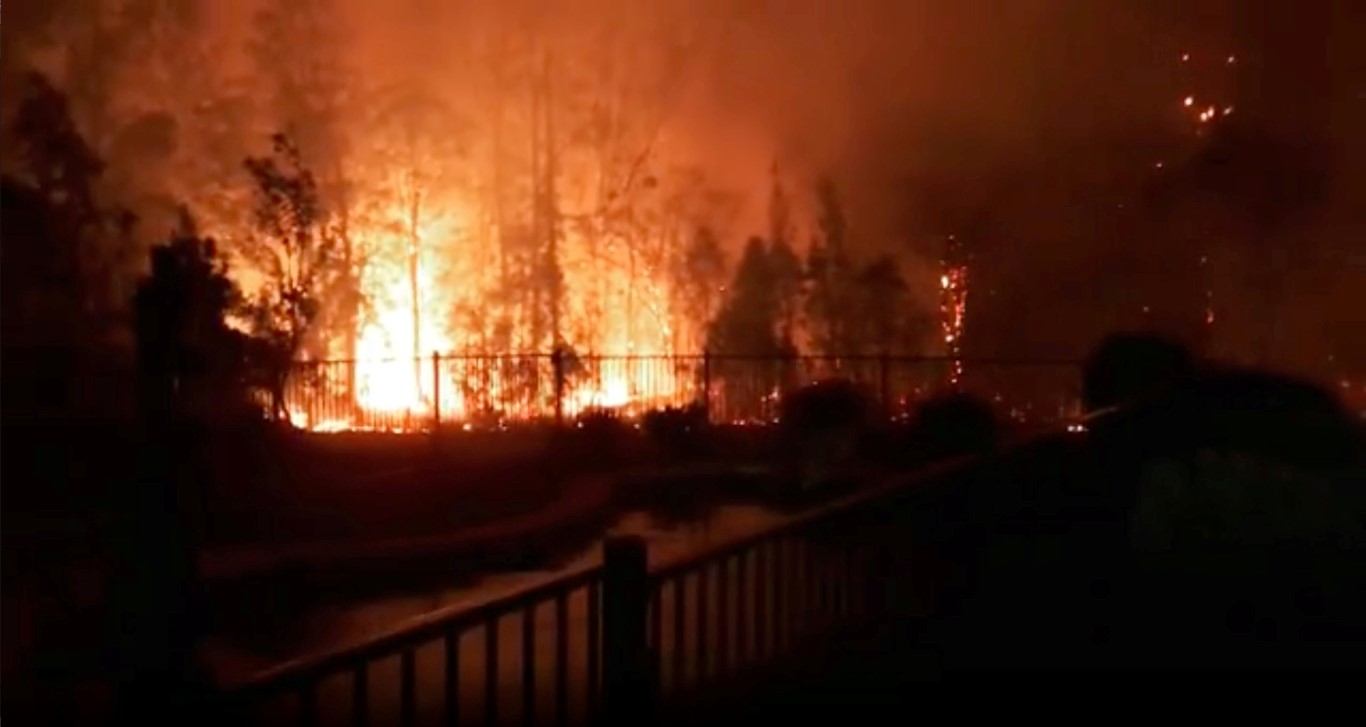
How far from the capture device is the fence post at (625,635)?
227 inches

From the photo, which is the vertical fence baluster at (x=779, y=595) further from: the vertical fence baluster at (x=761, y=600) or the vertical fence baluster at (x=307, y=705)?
the vertical fence baluster at (x=307, y=705)

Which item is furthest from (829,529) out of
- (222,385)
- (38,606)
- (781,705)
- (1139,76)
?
(1139,76)

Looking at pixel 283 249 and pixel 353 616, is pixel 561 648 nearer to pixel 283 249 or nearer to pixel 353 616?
pixel 353 616

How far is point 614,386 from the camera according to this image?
2394 cm

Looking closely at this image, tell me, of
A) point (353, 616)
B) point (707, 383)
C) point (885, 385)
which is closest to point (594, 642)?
point (353, 616)

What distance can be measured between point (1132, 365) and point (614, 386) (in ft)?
49.2

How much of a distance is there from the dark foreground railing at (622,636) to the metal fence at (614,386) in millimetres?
11566

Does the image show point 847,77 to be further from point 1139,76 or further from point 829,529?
point 829,529

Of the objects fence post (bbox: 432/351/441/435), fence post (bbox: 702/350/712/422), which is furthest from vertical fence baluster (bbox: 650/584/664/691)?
fence post (bbox: 702/350/712/422)

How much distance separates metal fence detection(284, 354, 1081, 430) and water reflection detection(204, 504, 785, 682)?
19.0 feet

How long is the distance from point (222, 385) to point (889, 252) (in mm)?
11580

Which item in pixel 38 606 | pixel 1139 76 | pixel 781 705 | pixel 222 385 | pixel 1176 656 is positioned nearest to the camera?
pixel 781 705

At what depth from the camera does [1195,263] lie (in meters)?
26.1

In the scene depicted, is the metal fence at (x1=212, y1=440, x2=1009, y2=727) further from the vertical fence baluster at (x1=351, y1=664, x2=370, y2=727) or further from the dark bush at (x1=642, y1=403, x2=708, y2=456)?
the dark bush at (x1=642, y1=403, x2=708, y2=456)
